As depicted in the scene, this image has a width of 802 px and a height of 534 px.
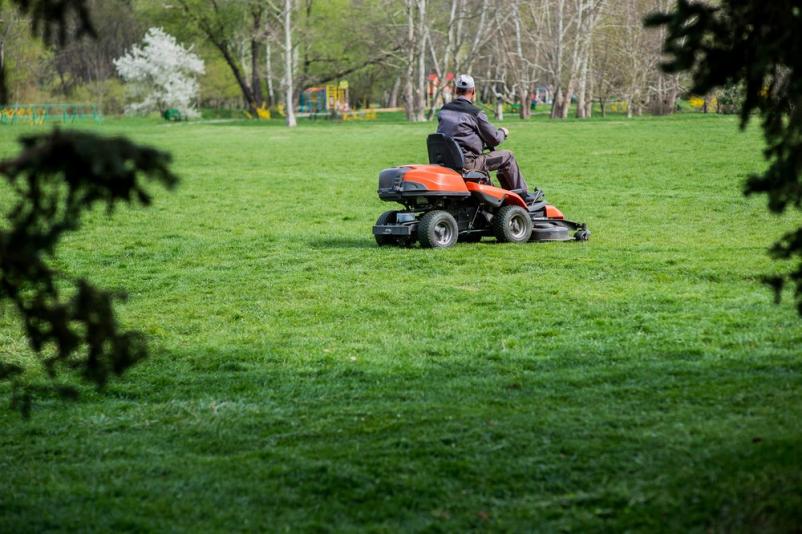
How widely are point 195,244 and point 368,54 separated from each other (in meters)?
60.3

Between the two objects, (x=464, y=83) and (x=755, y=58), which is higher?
(x=755, y=58)

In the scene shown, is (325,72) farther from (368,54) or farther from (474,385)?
(474,385)

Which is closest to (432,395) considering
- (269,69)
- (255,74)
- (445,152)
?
(445,152)

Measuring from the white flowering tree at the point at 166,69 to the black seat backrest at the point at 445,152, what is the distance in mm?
69943

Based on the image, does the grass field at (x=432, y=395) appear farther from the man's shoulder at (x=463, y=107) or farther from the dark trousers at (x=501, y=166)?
the man's shoulder at (x=463, y=107)

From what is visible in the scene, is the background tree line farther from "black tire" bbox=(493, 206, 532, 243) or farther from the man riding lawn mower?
"black tire" bbox=(493, 206, 532, 243)

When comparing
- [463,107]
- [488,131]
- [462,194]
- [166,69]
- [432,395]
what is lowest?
[432,395]

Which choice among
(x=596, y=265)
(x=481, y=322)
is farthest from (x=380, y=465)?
(x=596, y=265)

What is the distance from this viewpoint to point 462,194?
13.2 meters

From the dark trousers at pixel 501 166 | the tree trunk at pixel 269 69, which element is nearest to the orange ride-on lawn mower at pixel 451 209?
the dark trousers at pixel 501 166

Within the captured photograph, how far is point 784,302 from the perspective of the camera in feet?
31.0

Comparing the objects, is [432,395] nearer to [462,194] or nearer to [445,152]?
[462,194]

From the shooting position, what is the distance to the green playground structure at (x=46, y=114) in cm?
7144

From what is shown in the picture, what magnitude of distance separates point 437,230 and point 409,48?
1930 inches
